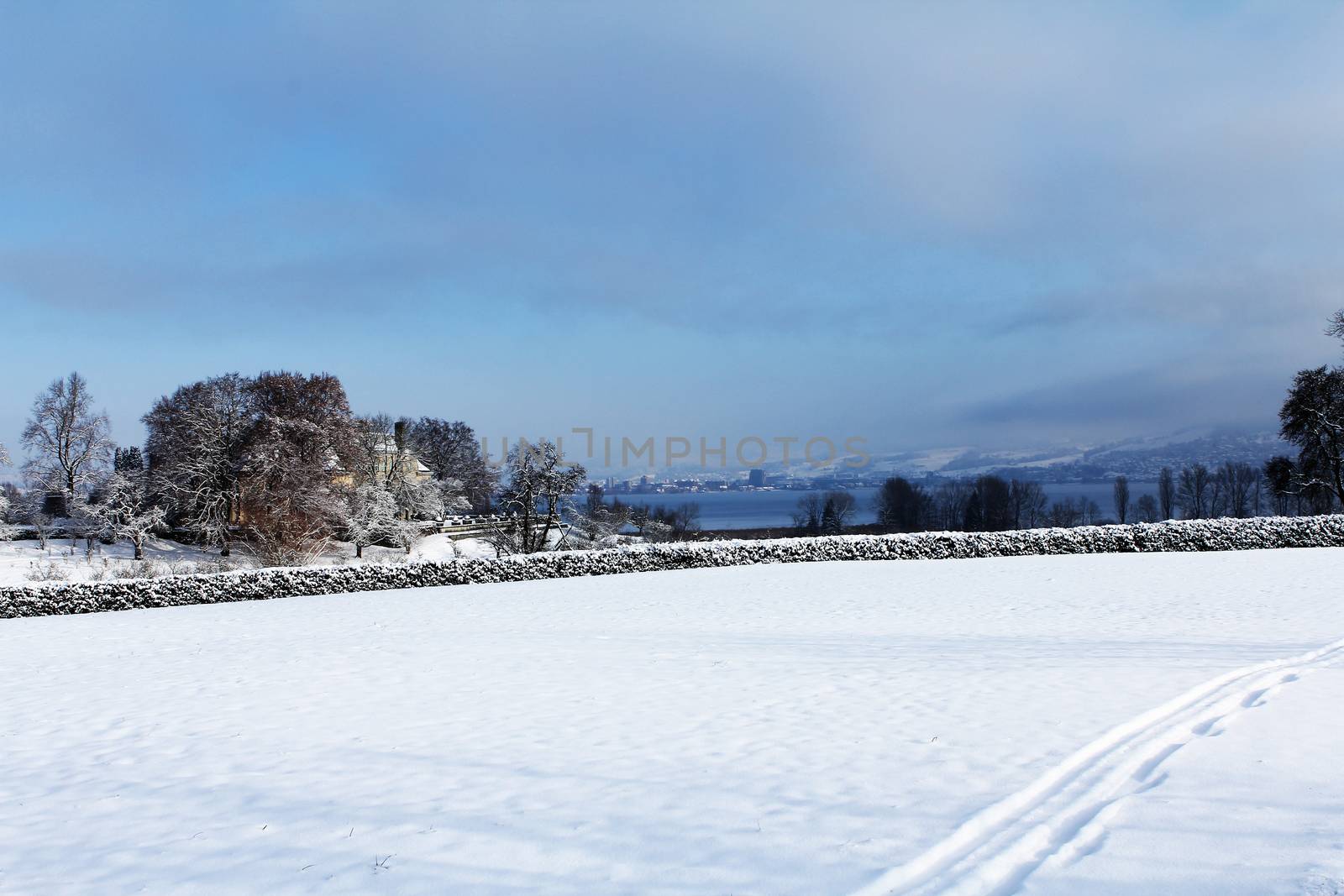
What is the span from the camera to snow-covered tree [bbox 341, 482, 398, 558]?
3669 cm

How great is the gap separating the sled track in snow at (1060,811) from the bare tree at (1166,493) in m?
79.9

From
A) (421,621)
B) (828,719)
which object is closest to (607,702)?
(828,719)

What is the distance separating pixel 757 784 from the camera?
5266 millimetres

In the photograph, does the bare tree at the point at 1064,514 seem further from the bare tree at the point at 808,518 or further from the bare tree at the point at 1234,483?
the bare tree at the point at 808,518

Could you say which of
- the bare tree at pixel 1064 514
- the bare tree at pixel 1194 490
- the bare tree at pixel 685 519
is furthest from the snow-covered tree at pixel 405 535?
the bare tree at pixel 1194 490

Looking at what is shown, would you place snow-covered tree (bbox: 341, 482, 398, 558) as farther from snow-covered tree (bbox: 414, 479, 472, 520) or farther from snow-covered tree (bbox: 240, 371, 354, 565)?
snow-covered tree (bbox: 414, 479, 472, 520)

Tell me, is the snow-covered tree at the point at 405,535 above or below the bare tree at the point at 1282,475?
below

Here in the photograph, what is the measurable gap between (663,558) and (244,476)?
24.4 m

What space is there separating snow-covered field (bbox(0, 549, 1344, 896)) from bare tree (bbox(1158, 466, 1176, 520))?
72.4 metres

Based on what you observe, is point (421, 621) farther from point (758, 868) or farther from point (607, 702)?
point (758, 868)

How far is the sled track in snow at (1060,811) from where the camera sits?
150 inches

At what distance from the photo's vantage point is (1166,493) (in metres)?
75.1

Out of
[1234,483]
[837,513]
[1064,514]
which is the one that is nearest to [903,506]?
[837,513]

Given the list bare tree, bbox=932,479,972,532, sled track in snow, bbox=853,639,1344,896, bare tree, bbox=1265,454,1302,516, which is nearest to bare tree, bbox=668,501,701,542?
A: bare tree, bbox=932,479,972,532
